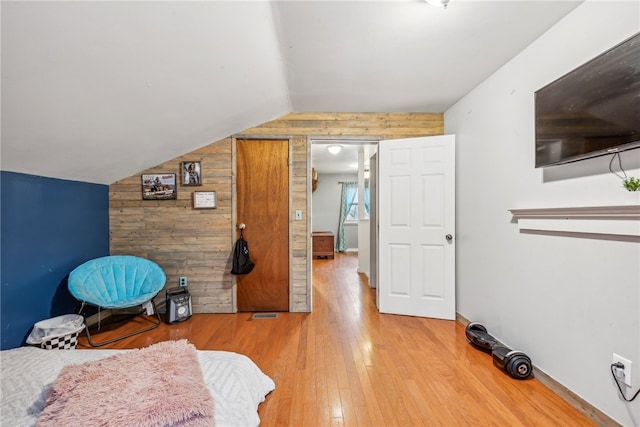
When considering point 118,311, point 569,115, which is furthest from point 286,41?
point 118,311

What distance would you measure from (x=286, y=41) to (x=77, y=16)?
1162mm

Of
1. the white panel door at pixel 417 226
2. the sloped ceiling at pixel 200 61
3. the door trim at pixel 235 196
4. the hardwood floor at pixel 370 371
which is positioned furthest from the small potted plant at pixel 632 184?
the door trim at pixel 235 196

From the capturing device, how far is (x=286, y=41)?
1904mm

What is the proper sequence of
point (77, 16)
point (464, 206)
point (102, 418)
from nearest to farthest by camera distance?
1. point (102, 418)
2. point (77, 16)
3. point (464, 206)

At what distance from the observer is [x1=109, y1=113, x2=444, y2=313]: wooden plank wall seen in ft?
10.1

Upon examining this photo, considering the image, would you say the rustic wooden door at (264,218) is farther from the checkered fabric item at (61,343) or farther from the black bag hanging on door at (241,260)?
the checkered fabric item at (61,343)

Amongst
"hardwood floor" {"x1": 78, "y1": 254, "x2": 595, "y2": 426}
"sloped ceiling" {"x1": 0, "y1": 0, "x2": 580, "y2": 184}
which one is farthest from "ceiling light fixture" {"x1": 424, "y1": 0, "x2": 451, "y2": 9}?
"hardwood floor" {"x1": 78, "y1": 254, "x2": 595, "y2": 426}

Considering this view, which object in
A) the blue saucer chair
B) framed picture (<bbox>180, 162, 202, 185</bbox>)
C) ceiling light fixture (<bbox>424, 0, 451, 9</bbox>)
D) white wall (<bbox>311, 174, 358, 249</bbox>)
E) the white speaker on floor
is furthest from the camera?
white wall (<bbox>311, 174, 358, 249</bbox>)

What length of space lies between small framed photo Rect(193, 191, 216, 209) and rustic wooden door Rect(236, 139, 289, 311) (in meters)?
0.28

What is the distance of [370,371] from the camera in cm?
193

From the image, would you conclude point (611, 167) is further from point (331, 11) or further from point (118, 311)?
point (118, 311)

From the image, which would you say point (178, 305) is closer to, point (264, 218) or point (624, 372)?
point (264, 218)

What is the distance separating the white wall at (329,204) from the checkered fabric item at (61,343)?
6.29 meters

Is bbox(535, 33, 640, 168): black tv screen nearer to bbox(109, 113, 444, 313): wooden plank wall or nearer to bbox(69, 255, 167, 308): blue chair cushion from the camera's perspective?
bbox(109, 113, 444, 313): wooden plank wall
